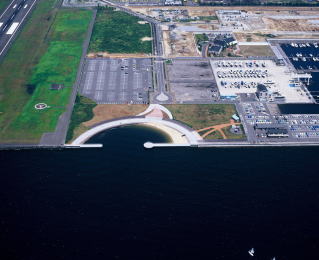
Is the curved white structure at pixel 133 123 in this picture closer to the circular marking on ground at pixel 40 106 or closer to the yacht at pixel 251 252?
the circular marking on ground at pixel 40 106

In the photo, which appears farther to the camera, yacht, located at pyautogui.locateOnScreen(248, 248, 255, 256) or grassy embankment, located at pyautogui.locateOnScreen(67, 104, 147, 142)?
grassy embankment, located at pyautogui.locateOnScreen(67, 104, 147, 142)

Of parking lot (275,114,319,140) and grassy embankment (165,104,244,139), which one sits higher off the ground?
grassy embankment (165,104,244,139)

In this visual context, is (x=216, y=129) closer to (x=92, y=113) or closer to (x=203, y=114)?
(x=203, y=114)

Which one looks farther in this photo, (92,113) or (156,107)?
(156,107)

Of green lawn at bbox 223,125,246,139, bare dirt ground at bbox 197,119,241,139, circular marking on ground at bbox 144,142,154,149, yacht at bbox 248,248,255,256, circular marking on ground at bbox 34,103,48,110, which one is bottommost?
yacht at bbox 248,248,255,256

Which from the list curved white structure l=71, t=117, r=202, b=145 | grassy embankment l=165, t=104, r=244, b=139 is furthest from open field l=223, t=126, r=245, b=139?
curved white structure l=71, t=117, r=202, b=145

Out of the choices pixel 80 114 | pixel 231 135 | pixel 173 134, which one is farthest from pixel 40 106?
pixel 231 135

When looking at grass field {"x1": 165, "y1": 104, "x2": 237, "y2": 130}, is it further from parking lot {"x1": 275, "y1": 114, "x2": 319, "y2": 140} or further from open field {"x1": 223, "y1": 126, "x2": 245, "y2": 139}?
parking lot {"x1": 275, "y1": 114, "x2": 319, "y2": 140}
